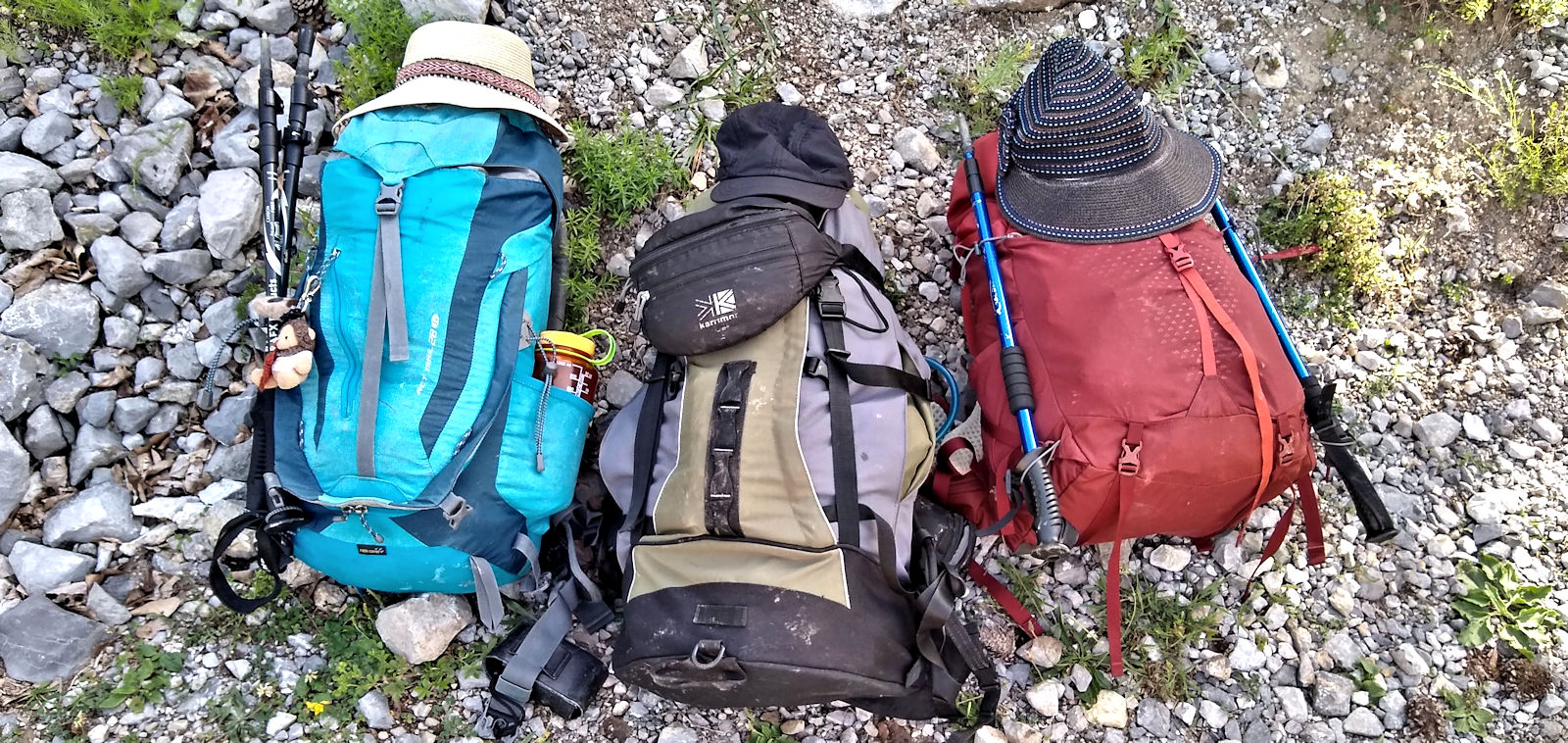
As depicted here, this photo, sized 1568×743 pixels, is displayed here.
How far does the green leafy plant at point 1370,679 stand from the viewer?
10.7 feet

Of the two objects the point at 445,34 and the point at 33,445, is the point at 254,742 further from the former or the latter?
the point at 445,34

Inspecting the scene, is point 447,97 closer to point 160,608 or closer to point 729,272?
point 729,272

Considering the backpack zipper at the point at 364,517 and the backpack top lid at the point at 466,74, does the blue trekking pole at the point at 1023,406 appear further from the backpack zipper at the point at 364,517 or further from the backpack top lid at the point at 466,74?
the backpack zipper at the point at 364,517

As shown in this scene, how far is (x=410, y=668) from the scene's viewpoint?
10.9 ft

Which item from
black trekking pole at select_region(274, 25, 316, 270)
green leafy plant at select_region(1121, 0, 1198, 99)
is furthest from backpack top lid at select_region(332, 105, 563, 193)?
green leafy plant at select_region(1121, 0, 1198, 99)

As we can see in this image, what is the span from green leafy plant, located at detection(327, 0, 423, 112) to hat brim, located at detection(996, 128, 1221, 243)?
2.74 m

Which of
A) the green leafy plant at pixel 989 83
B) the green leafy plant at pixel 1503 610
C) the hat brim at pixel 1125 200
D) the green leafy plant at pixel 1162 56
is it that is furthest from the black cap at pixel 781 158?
the green leafy plant at pixel 1503 610

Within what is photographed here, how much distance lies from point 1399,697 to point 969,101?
9.67 ft

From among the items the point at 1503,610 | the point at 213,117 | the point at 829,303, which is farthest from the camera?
the point at 213,117

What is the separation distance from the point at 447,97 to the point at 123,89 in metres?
1.63

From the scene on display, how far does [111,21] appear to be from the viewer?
3.74 m

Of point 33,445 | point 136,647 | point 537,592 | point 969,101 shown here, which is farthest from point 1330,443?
point 33,445

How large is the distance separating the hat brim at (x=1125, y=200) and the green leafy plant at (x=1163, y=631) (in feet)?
4.63

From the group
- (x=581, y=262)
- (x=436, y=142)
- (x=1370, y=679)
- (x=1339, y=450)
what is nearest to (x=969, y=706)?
(x=1370, y=679)
